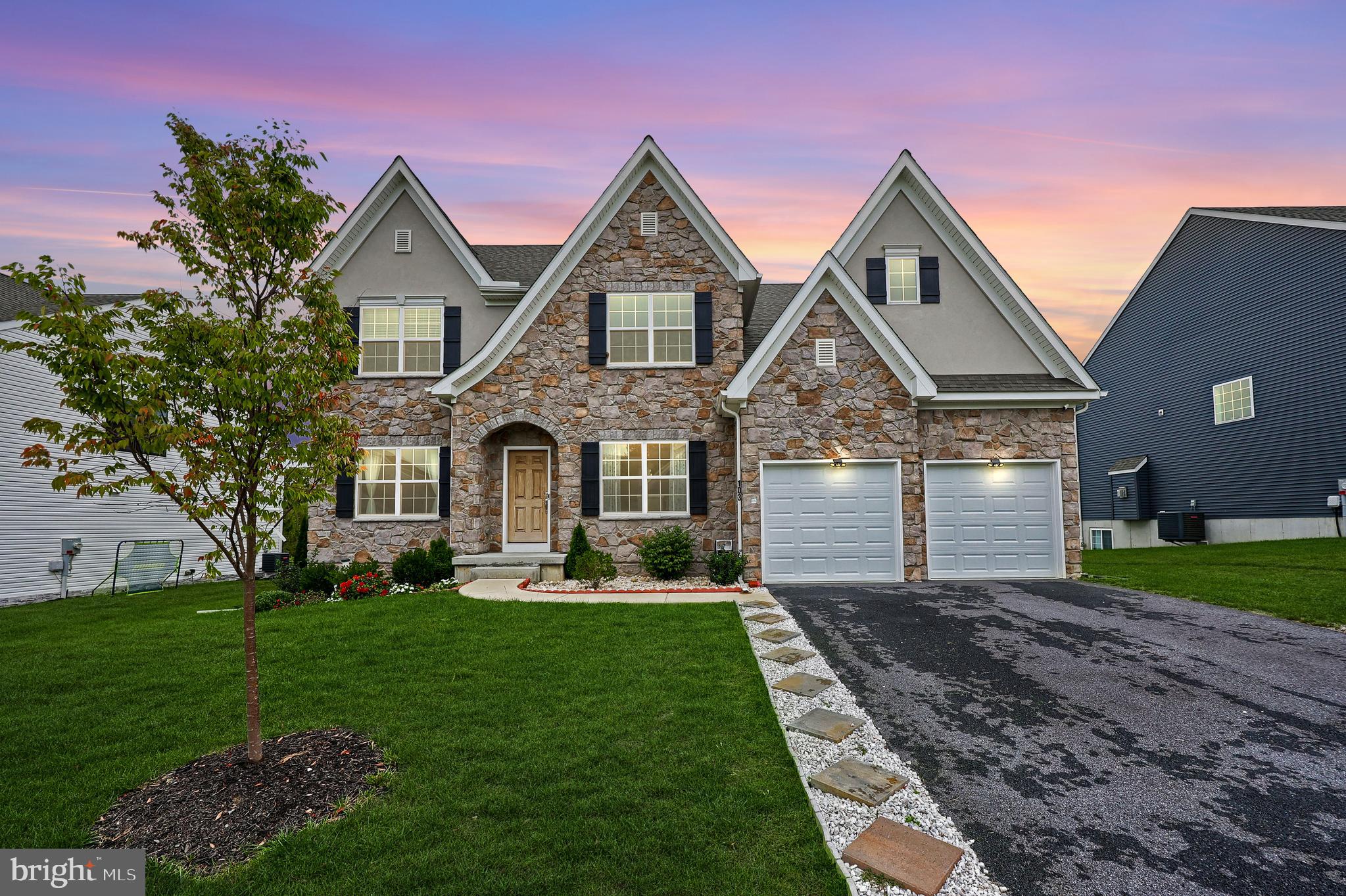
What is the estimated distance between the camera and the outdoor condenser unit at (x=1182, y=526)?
19469mm

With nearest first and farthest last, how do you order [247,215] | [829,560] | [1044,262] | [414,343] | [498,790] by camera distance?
1. [498,790]
2. [247,215]
3. [829,560]
4. [414,343]
5. [1044,262]

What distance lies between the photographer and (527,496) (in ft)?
43.2

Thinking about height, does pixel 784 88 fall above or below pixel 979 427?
above

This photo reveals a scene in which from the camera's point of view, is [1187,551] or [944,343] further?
[1187,551]

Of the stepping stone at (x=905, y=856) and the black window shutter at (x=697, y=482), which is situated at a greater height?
the black window shutter at (x=697, y=482)

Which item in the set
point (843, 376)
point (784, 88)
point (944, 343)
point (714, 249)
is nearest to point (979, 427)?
point (944, 343)

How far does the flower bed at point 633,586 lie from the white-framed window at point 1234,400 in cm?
1950

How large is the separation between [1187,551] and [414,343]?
2249 cm

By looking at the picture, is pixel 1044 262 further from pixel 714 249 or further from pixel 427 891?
pixel 427 891

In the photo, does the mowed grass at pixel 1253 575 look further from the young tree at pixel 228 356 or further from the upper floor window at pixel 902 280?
the young tree at pixel 228 356

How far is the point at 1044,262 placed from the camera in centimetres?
1845

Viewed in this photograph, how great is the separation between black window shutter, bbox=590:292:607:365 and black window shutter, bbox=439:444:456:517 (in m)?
4.05

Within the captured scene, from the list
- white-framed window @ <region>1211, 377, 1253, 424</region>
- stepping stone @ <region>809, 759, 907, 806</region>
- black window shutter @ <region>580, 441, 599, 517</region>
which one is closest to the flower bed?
black window shutter @ <region>580, 441, 599, 517</region>

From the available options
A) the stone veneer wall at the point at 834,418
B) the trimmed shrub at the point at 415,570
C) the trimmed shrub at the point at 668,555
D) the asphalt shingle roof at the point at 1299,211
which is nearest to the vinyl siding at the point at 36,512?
the trimmed shrub at the point at 415,570
